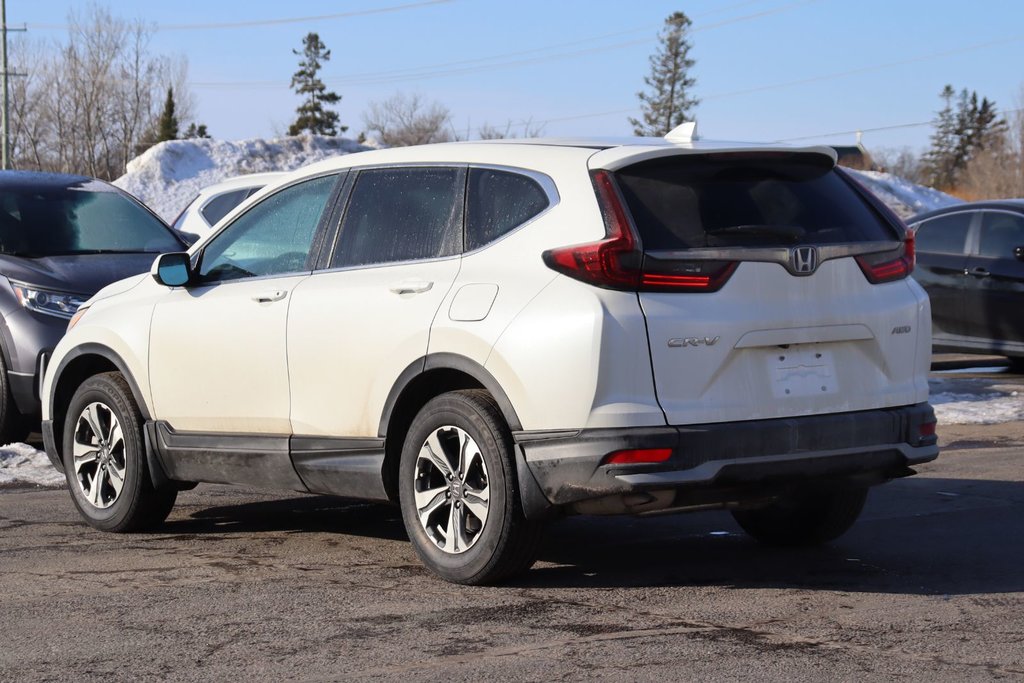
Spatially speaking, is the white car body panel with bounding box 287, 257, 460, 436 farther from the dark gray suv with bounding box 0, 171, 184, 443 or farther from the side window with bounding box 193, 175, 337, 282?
the dark gray suv with bounding box 0, 171, 184, 443

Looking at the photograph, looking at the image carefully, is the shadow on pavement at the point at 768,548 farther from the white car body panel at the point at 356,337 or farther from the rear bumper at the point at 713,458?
the white car body panel at the point at 356,337

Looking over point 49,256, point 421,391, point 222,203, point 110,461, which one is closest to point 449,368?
point 421,391

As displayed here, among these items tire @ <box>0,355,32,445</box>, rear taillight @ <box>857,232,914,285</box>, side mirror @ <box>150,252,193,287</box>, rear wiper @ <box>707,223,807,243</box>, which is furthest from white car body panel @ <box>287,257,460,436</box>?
tire @ <box>0,355,32,445</box>

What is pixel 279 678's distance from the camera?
448 centimetres

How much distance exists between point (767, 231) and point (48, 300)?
5.50m

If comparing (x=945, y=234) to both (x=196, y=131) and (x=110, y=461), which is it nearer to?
(x=110, y=461)

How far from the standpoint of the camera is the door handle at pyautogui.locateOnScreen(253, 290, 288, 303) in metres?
6.51

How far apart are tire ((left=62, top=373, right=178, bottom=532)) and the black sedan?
9605mm

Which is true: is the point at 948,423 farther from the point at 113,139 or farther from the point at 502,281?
the point at 113,139

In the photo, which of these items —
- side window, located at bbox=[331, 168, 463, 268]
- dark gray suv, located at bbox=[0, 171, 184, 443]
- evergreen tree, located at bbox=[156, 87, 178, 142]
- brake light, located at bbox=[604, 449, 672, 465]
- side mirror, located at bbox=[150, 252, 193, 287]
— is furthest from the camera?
evergreen tree, located at bbox=[156, 87, 178, 142]

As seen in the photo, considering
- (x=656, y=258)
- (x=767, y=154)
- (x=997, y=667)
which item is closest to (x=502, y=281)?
(x=656, y=258)

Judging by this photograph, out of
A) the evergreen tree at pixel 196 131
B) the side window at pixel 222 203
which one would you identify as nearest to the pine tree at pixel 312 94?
the evergreen tree at pixel 196 131

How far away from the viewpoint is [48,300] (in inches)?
372

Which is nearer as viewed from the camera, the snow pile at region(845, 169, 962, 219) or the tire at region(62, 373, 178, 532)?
the tire at region(62, 373, 178, 532)
